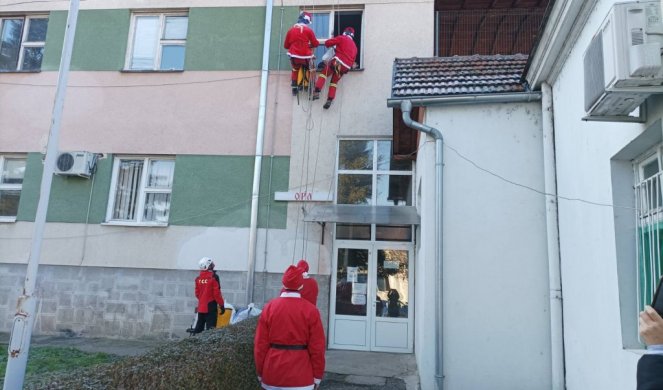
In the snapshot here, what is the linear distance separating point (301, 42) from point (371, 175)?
3.00 metres

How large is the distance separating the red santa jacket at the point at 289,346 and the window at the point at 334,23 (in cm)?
751

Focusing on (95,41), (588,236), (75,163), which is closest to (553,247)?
(588,236)

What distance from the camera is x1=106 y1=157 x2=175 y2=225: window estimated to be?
978 centimetres

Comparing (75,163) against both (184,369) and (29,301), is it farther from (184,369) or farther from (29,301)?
(184,369)

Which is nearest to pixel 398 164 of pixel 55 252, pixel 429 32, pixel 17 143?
pixel 429 32

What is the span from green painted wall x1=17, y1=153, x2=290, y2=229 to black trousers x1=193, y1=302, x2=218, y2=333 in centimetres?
217

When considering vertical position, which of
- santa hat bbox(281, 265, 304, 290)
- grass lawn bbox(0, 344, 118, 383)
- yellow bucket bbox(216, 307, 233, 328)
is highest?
santa hat bbox(281, 265, 304, 290)

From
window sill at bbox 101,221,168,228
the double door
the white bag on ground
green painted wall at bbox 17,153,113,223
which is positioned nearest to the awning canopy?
the double door

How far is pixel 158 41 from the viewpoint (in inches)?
412

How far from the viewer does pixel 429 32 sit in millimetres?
9516

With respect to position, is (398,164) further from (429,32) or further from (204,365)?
(204,365)

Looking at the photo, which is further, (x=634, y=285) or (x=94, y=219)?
(x=94, y=219)

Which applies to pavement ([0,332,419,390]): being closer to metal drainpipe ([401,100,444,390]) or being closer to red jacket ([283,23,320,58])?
metal drainpipe ([401,100,444,390])

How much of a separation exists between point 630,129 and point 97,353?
8.28 meters
